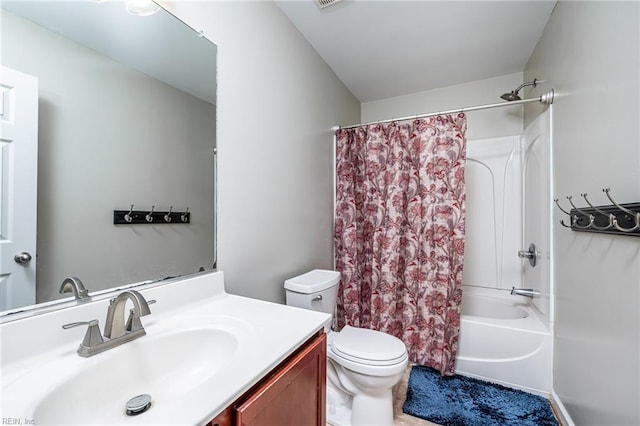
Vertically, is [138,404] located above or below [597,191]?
below

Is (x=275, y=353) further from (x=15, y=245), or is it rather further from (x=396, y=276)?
(x=396, y=276)

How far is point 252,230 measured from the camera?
141cm

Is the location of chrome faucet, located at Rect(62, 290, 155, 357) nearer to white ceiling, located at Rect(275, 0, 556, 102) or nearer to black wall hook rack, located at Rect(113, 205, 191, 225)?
black wall hook rack, located at Rect(113, 205, 191, 225)

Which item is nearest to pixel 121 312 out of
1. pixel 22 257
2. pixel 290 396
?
pixel 22 257

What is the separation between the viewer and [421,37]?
1.91m

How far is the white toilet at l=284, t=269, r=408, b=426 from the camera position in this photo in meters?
1.32

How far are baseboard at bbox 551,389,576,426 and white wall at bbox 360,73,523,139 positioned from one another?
2.01 m

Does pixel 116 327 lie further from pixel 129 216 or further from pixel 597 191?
pixel 597 191

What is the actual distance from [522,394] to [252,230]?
6.46 feet

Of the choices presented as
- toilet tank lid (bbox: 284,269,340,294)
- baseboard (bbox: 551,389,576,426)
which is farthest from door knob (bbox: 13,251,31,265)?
baseboard (bbox: 551,389,576,426)

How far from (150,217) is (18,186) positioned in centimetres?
36

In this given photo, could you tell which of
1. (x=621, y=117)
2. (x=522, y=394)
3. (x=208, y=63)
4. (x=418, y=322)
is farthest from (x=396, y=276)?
(x=208, y=63)

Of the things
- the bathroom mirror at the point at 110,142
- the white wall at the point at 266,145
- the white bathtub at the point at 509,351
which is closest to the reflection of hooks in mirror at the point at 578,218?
the white bathtub at the point at 509,351

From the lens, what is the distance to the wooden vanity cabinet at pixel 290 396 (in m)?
0.60
